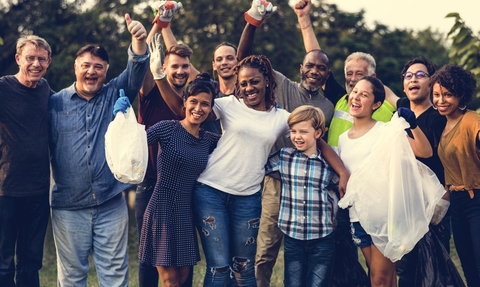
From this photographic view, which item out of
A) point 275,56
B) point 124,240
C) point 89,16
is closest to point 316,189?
point 124,240

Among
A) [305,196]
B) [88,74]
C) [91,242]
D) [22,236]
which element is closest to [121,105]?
[88,74]

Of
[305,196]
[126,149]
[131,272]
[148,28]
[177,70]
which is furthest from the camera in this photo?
[148,28]

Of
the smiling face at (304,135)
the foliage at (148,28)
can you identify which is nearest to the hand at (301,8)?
the smiling face at (304,135)

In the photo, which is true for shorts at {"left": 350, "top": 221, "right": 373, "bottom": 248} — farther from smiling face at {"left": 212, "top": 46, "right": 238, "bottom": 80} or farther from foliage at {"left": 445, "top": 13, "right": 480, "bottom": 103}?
foliage at {"left": 445, "top": 13, "right": 480, "bottom": 103}

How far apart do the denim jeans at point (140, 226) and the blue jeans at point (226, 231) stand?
514 mm

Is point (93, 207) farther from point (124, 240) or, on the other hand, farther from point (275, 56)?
point (275, 56)

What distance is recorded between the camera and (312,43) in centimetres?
599

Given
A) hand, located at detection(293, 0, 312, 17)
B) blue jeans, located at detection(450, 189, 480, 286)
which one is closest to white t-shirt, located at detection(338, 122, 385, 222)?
blue jeans, located at detection(450, 189, 480, 286)

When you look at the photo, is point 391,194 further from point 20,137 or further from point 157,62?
point 20,137

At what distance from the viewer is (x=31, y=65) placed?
495 cm

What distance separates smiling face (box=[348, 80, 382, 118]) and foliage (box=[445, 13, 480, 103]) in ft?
14.8

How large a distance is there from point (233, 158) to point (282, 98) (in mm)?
1039

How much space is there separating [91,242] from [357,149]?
2206mm

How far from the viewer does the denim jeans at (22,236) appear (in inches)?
194
